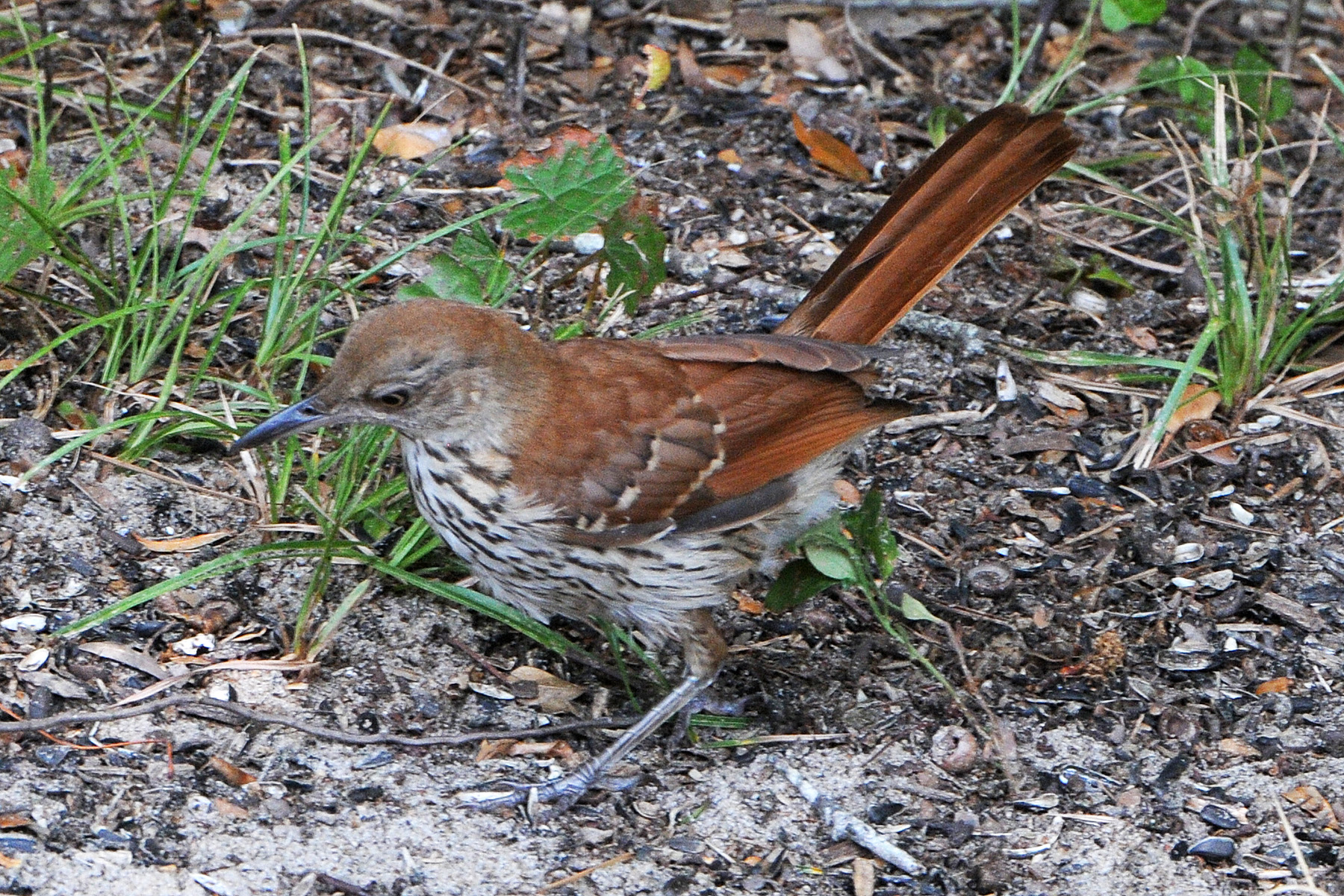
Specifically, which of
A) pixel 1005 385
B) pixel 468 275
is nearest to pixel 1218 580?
pixel 1005 385

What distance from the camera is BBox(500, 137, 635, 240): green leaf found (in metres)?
4.12

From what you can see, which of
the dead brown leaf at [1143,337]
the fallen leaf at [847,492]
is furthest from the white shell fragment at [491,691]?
the dead brown leaf at [1143,337]

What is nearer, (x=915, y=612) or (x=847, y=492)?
(x=915, y=612)

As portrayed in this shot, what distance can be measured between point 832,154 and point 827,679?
2.29m

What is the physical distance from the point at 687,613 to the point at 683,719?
0.26m

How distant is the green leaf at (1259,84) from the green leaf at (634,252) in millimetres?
2270

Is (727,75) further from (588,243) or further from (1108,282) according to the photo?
(1108,282)

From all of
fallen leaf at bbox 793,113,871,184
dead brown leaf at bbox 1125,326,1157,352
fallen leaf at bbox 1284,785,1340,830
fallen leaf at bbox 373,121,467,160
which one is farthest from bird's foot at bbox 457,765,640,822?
fallen leaf at bbox 793,113,871,184

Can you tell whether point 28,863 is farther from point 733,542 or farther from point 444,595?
point 733,542

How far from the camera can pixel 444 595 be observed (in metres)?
3.98

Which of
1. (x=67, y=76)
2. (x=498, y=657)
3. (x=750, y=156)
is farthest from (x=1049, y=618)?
(x=67, y=76)

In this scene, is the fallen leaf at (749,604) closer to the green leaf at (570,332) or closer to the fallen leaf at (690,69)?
the green leaf at (570,332)

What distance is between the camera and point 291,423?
3.58 metres

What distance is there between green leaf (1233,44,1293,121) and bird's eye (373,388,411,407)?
321 centimetres
